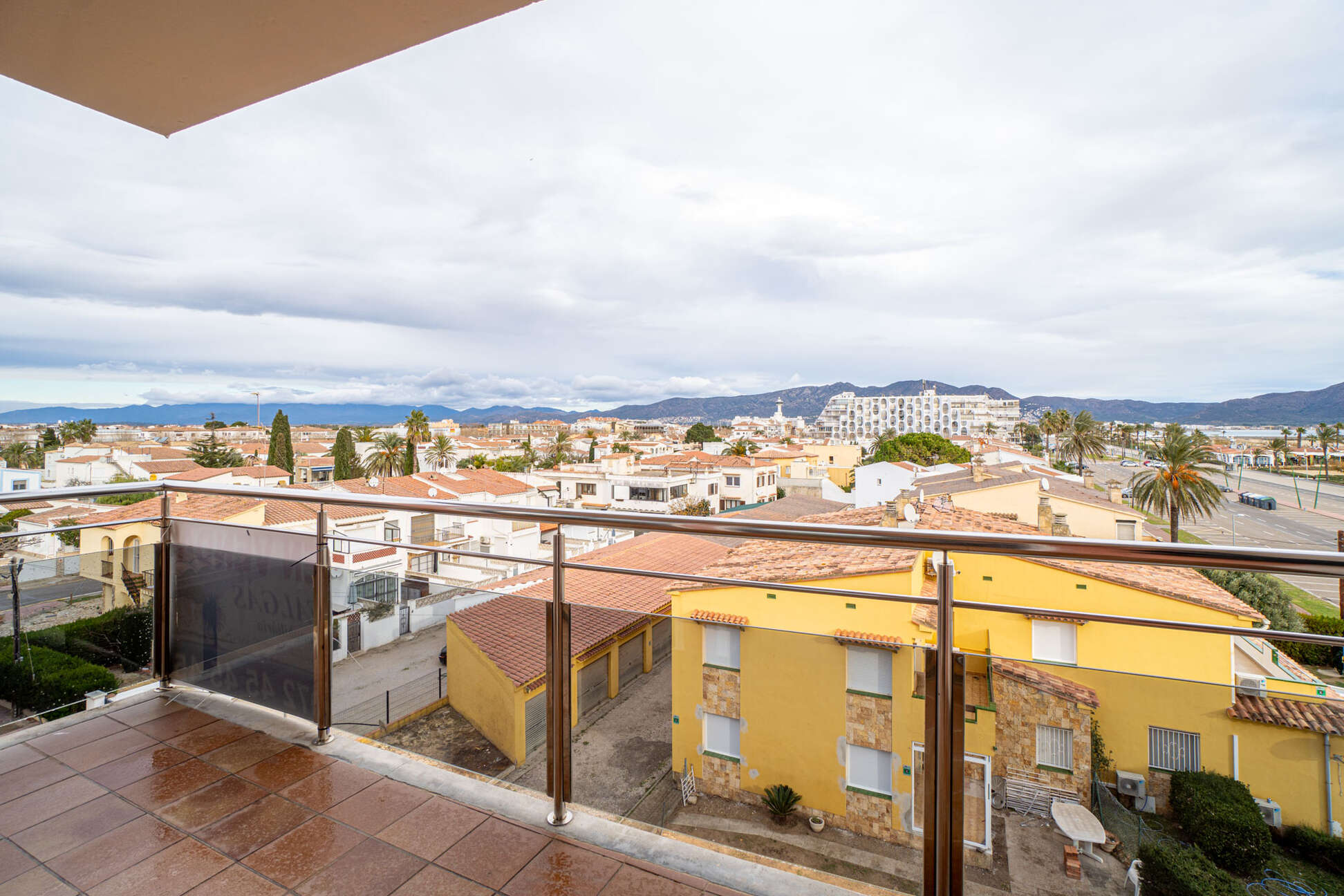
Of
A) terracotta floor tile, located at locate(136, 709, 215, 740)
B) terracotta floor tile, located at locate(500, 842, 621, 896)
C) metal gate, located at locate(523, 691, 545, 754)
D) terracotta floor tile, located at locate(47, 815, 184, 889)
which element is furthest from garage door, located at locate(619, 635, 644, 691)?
terracotta floor tile, located at locate(136, 709, 215, 740)

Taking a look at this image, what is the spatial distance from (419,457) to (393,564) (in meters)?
65.3

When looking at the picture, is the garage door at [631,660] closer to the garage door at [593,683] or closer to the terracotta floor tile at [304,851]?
the garage door at [593,683]

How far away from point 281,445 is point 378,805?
51741 millimetres

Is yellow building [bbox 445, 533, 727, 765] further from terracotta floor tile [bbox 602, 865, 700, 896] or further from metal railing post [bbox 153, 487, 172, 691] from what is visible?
metal railing post [bbox 153, 487, 172, 691]

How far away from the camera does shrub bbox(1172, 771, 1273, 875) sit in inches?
44.7

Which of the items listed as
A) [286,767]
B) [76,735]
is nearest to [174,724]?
[76,735]

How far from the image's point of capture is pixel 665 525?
5.38 ft

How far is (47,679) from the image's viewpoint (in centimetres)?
270

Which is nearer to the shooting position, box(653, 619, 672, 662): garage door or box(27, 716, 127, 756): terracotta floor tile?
box(653, 619, 672, 662): garage door

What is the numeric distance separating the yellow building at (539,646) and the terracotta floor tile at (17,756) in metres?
1.82

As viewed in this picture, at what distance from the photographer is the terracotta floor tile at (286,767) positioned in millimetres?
2207

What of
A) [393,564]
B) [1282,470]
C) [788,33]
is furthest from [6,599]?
[1282,470]

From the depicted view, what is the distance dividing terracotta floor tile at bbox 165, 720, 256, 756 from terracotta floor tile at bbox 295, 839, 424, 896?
1160 mm

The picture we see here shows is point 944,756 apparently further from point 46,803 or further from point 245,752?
point 46,803
